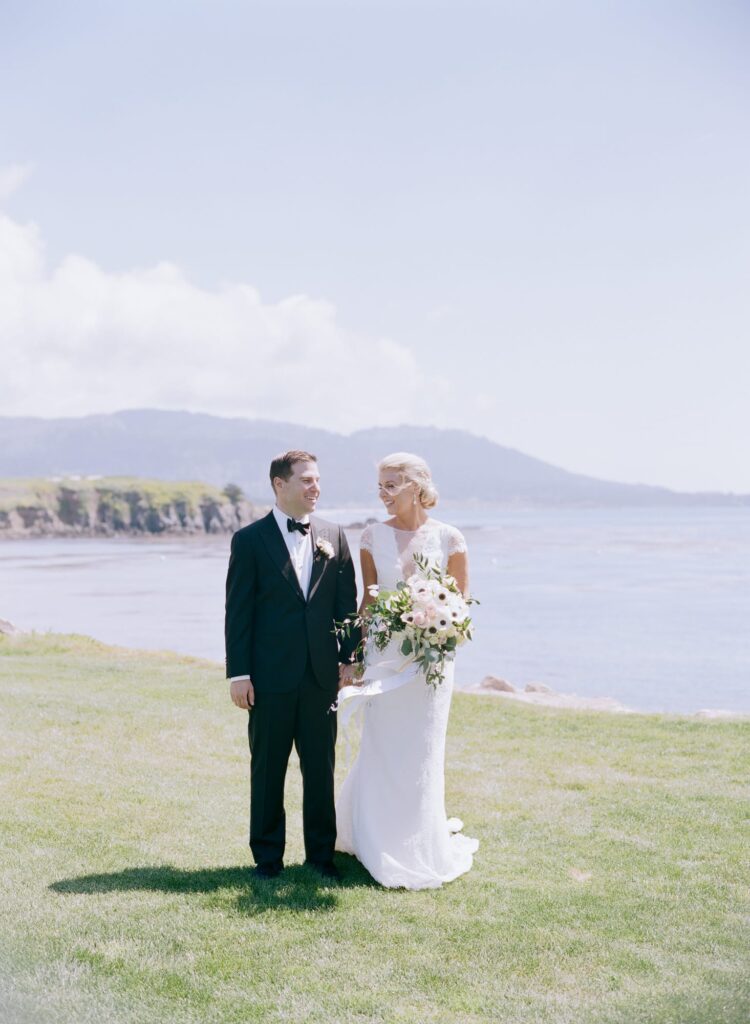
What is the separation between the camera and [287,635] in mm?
5699

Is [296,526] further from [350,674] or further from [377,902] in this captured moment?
[377,902]

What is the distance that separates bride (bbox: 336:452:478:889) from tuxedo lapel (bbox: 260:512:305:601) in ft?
1.41

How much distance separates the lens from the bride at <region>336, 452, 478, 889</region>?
19.0 feet

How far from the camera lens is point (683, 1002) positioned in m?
4.47

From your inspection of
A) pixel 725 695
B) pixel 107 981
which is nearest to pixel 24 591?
pixel 725 695

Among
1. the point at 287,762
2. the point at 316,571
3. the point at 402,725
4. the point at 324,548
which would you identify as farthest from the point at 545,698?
the point at 324,548

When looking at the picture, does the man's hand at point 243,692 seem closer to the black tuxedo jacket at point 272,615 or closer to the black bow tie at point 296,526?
the black tuxedo jacket at point 272,615

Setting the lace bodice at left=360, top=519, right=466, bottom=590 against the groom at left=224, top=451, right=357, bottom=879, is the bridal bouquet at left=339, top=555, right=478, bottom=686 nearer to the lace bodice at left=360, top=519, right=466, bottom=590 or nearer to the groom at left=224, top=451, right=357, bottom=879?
the lace bodice at left=360, top=519, right=466, bottom=590

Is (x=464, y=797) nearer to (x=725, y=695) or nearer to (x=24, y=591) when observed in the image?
(x=725, y=695)

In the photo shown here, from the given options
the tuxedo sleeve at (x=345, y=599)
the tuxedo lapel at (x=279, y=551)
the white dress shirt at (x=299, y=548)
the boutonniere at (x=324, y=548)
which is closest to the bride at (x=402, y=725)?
the tuxedo sleeve at (x=345, y=599)

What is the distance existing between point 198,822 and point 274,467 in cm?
342

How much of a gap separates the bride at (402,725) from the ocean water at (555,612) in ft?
49.2

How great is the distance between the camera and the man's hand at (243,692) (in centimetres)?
566

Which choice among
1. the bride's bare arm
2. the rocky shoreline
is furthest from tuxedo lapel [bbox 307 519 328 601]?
the rocky shoreline
